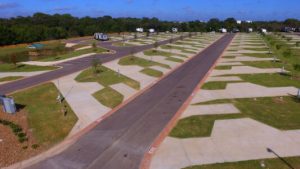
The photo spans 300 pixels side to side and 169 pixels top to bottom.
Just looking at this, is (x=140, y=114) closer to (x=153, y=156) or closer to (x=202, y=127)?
(x=202, y=127)

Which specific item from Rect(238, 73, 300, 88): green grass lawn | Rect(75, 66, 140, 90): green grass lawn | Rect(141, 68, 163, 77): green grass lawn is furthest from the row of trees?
Rect(238, 73, 300, 88): green grass lawn

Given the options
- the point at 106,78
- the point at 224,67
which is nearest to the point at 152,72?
the point at 106,78

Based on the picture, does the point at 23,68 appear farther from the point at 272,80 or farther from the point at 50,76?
the point at 272,80

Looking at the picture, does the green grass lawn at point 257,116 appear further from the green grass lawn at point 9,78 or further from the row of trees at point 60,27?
the row of trees at point 60,27

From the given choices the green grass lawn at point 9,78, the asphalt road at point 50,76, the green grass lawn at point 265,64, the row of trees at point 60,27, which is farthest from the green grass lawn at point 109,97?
the row of trees at point 60,27

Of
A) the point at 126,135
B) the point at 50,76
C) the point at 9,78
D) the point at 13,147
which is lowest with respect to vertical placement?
the point at 9,78

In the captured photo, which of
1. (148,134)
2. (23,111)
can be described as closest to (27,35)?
(23,111)

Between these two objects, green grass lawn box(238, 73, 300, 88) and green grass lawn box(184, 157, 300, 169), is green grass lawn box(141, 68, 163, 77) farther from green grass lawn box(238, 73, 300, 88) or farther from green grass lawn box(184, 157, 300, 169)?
green grass lawn box(184, 157, 300, 169)
